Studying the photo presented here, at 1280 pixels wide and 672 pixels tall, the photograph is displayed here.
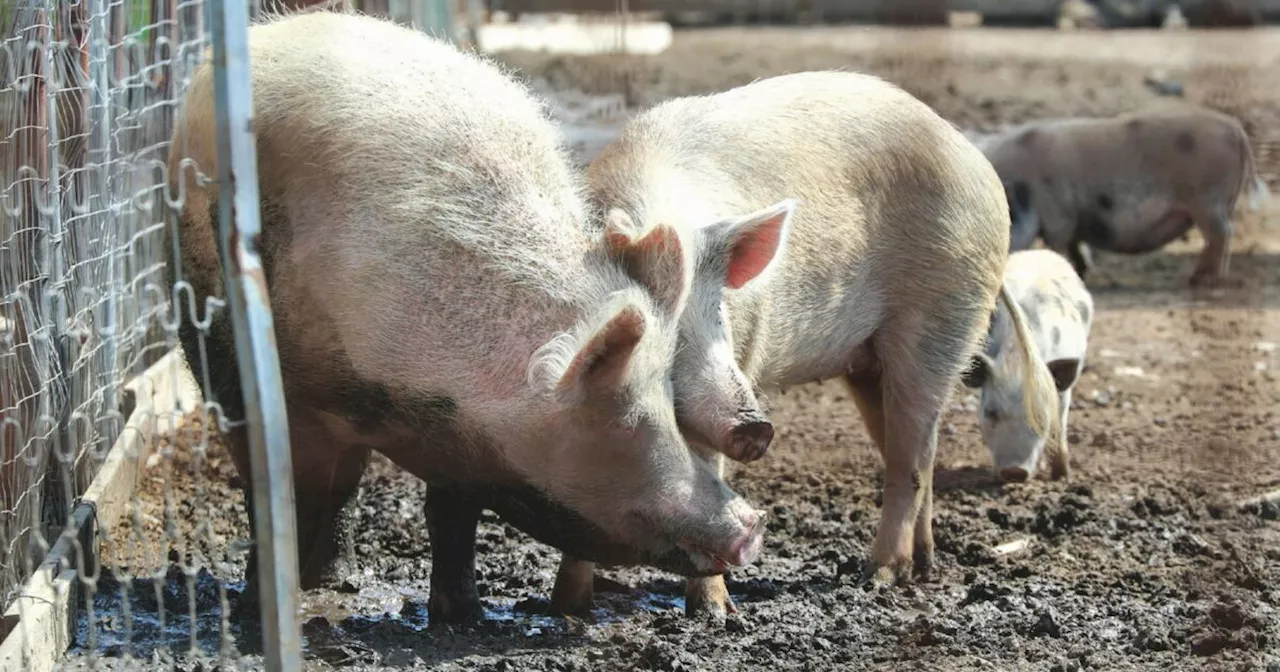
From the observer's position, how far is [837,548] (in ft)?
17.0

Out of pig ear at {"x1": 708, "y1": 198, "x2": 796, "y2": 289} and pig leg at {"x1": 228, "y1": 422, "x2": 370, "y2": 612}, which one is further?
pig leg at {"x1": 228, "y1": 422, "x2": 370, "y2": 612}

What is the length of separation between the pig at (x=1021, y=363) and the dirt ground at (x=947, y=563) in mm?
131

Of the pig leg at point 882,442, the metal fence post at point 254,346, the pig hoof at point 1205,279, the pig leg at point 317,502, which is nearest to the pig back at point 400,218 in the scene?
the pig leg at point 317,502

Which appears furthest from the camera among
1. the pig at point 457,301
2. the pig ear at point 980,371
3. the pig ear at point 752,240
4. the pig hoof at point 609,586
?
the pig ear at point 980,371

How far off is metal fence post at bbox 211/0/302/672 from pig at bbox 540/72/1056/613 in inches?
48.7

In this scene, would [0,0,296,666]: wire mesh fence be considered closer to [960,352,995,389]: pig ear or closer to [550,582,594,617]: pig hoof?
[550,582,594,617]: pig hoof

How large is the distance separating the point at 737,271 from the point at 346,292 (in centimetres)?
94

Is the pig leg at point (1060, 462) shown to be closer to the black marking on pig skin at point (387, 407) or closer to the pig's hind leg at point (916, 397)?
the pig's hind leg at point (916, 397)

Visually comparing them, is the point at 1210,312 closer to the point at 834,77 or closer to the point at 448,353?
the point at 834,77

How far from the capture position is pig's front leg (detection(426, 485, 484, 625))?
14.0 ft

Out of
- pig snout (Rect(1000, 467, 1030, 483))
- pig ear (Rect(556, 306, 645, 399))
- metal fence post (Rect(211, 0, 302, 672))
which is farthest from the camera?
pig snout (Rect(1000, 467, 1030, 483))

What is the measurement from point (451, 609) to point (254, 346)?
1662 mm

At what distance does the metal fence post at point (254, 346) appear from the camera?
2775 mm

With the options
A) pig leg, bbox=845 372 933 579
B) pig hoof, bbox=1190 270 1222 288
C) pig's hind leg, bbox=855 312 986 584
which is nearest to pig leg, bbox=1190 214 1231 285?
pig hoof, bbox=1190 270 1222 288
